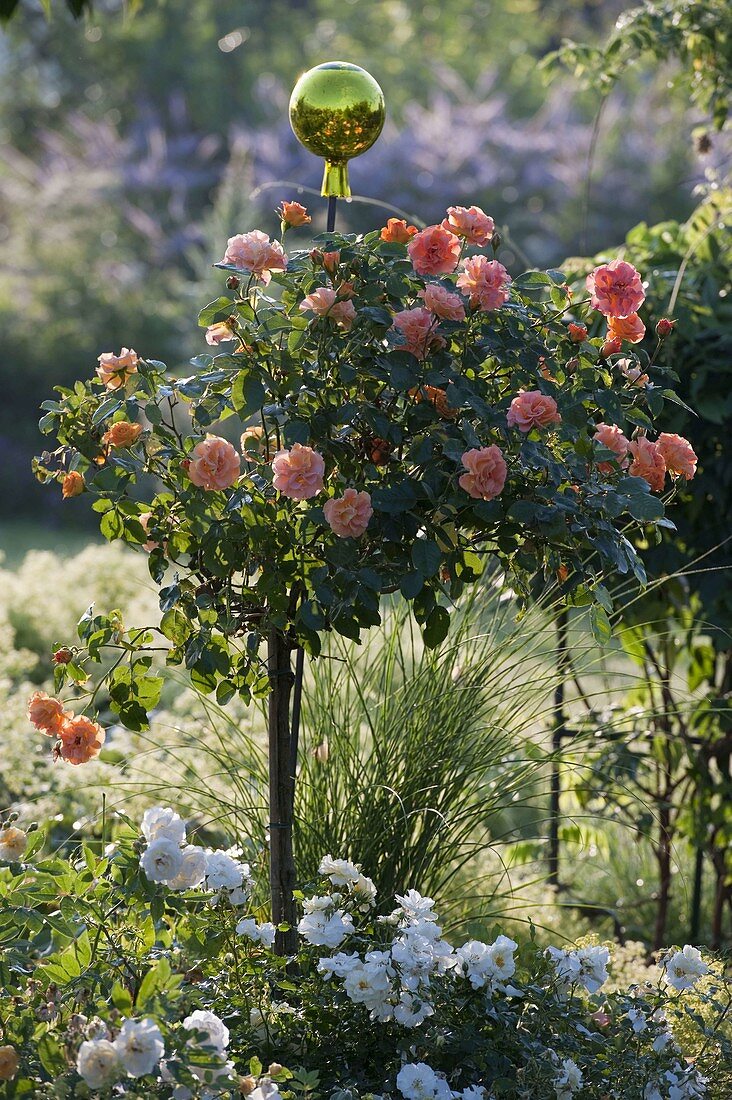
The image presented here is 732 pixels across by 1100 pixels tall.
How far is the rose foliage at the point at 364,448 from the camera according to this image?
1.78 metres

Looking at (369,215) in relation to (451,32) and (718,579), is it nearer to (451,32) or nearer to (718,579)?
(451,32)

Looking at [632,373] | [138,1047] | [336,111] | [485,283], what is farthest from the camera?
[336,111]

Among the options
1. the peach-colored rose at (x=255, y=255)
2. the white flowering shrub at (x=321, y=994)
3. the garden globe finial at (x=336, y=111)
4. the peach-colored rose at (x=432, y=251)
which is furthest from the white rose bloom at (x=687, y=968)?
the garden globe finial at (x=336, y=111)

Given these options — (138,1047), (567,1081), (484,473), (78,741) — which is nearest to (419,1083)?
(567,1081)

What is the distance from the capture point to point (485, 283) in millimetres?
1822

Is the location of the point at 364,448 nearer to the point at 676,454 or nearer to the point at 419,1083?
the point at 676,454

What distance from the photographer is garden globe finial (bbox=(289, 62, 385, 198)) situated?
7.25 feet

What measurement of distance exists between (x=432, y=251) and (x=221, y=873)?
101 centimetres

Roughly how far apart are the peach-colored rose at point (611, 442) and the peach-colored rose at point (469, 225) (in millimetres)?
350

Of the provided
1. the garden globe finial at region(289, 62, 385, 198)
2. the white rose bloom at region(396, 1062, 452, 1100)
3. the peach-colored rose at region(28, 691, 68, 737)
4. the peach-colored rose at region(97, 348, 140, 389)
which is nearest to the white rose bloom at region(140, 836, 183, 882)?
the peach-colored rose at region(28, 691, 68, 737)

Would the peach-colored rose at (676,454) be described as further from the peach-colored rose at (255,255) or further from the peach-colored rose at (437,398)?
the peach-colored rose at (255,255)

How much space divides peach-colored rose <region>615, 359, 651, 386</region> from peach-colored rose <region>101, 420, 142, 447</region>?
0.76 m

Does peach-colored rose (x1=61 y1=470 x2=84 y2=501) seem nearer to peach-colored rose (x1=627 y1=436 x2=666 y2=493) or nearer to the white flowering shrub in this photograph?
the white flowering shrub

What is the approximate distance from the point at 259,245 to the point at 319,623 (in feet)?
1.85
